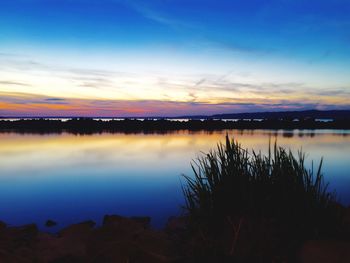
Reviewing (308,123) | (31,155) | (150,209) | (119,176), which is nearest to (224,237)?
(150,209)

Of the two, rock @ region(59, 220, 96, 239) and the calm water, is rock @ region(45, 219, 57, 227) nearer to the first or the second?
the calm water

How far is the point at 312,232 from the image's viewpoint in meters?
4.55

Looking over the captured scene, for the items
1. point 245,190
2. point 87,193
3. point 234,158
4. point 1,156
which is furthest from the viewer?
point 1,156

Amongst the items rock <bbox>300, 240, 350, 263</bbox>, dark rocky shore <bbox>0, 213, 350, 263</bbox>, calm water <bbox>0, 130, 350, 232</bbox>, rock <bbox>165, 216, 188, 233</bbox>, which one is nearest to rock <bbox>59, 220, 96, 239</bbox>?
dark rocky shore <bbox>0, 213, 350, 263</bbox>

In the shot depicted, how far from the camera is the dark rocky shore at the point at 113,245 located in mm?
4076

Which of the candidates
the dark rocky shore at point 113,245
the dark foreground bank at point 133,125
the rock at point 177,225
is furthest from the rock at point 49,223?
the dark foreground bank at point 133,125

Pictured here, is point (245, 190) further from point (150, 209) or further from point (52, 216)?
point (52, 216)

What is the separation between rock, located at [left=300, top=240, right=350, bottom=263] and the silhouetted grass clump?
0.28 m

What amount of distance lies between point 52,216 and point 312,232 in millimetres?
6025

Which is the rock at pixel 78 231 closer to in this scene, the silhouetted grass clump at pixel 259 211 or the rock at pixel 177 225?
the rock at pixel 177 225

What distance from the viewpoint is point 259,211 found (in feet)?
15.7

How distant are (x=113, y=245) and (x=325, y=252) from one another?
2.71m

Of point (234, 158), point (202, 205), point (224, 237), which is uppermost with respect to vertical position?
point (234, 158)

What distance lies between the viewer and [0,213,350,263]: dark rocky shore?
4076 millimetres
